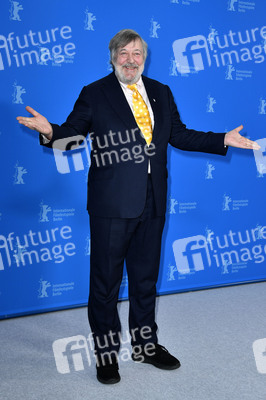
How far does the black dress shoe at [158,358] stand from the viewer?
1948 millimetres

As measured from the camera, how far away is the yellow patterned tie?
1.87 metres

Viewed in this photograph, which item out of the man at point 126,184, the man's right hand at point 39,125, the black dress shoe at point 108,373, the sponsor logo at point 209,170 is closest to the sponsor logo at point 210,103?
the sponsor logo at point 209,170

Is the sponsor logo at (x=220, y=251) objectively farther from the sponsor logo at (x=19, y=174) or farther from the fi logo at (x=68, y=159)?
the sponsor logo at (x=19, y=174)

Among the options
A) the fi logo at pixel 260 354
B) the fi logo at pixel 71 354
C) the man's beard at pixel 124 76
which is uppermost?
the man's beard at pixel 124 76

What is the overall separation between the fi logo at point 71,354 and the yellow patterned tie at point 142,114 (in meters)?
1.08

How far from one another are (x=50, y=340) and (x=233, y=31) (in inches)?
96.7

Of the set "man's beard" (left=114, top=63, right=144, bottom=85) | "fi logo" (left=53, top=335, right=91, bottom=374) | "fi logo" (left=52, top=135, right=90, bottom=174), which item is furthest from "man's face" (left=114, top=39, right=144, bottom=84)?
"fi logo" (left=53, top=335, right=91, bottom=374)

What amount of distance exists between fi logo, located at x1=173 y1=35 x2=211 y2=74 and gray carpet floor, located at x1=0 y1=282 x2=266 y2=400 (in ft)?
5.39

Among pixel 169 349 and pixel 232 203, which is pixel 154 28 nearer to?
pixel 232 203

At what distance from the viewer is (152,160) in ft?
6.09

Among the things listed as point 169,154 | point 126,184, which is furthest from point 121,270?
point 169,154

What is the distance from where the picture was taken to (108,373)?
72.9 inches

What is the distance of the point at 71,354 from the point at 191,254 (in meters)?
1.34

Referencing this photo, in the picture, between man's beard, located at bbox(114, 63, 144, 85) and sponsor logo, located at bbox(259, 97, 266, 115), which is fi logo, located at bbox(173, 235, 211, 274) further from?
man's beard, located at bbox(114, 63, 144, 85)
